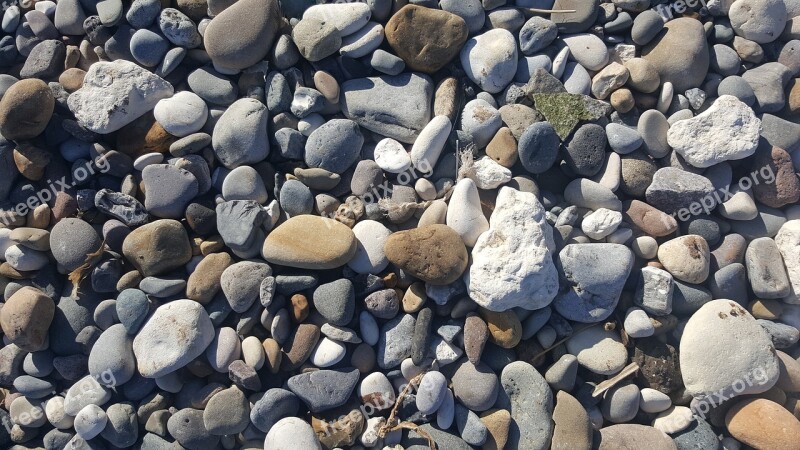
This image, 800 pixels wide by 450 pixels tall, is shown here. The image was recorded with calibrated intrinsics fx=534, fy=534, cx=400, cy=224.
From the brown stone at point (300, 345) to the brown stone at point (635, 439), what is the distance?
182 centimetres

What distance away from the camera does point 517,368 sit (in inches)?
126

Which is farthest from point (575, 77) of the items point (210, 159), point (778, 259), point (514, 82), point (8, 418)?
point (8, 418)

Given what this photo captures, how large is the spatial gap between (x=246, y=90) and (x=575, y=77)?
2207 mm

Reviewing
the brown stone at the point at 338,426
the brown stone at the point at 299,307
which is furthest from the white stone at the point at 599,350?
the brown stone at the point at 299,307

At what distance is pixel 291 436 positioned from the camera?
3.08m

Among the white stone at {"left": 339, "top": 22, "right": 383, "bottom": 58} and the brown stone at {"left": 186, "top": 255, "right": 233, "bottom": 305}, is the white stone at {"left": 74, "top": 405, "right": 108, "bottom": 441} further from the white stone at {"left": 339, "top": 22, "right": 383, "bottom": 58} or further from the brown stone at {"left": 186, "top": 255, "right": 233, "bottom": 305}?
the white stone at {"left": 339, "top": 22, "right": 383, "bottom": 58}

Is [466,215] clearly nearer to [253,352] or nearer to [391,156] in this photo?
[391,156]

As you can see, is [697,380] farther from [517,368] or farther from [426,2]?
[426,2]

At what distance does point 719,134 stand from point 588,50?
3.25 feet

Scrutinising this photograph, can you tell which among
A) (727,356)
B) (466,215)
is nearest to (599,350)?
(727,356)

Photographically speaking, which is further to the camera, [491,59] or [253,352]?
[491,59]

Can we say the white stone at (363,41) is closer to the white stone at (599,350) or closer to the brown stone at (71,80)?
the brown stone at (71,80)

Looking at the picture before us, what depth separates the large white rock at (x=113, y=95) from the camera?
135 inches

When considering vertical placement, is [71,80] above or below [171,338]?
above
